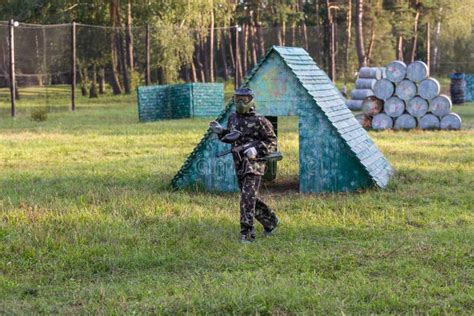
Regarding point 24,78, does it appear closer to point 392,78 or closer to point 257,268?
point 392,78

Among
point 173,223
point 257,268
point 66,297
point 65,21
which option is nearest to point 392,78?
point 173,223

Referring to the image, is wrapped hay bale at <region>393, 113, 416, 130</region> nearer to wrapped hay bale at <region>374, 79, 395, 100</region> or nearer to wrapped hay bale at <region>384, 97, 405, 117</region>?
wrapped hay bale at <region>384, 97, 405, 117</region>

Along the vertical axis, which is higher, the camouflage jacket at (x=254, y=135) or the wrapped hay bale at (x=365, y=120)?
the camouflage jacket at (x=254, y=135)

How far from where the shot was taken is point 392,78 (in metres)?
18.3

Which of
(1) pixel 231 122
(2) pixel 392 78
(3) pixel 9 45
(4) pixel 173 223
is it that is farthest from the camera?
(3) pixel 9 45

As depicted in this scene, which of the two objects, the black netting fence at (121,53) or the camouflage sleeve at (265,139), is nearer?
the camouflage sleeve at (265,139)

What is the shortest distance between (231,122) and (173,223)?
4.54 ft

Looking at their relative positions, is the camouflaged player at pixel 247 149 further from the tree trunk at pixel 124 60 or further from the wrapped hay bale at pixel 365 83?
the tree trunk at pixel 124 60

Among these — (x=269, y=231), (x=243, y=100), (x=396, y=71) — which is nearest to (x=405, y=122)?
(x=396, y=71)

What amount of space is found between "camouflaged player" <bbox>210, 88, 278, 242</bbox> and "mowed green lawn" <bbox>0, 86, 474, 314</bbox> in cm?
27

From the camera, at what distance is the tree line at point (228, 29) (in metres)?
33.3

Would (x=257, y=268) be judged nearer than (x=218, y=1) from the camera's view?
Yes

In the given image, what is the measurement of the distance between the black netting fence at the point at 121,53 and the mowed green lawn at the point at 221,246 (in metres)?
13.7

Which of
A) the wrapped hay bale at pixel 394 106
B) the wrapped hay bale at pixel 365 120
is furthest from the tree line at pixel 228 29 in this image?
the wrapped hay bale at pixel 394 106
